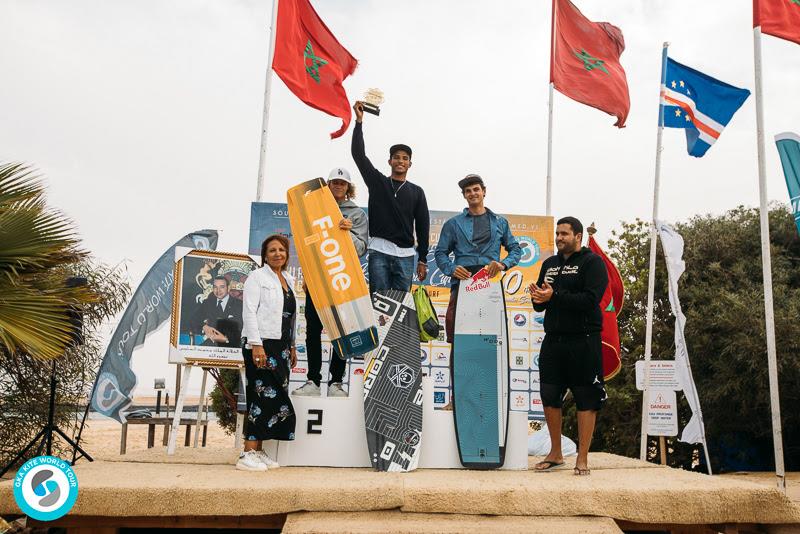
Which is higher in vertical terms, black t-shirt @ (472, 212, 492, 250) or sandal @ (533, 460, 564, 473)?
black t-shirt @ (472, 212, 492, 250)

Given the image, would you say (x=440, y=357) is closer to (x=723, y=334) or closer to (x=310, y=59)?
(x=310, y=59)

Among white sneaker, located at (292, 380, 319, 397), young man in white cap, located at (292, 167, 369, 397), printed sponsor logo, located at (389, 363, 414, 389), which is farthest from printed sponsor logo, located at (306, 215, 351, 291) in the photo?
white sneaker, located at (292, 380, 319, 397)

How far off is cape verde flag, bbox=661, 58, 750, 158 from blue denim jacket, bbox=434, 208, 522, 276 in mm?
4011

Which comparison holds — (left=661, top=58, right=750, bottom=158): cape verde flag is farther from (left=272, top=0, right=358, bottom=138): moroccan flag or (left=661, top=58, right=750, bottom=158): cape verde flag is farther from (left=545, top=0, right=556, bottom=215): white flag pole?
(left=272, top=0, right=358, bottom=138): moroccan flag

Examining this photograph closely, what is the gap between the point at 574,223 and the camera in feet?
14.3

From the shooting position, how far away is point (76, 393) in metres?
9.90

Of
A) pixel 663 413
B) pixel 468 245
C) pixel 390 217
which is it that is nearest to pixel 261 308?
pixel 390 217

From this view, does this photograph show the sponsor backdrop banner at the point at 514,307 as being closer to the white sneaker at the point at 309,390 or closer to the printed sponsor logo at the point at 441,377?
the printed sponsor logo at the point at 441,377

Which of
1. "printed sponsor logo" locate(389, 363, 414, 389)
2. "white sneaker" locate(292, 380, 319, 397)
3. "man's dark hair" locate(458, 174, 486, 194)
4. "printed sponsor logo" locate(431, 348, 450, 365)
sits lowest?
"white sneaker" locate(292, 380, 319, 397)

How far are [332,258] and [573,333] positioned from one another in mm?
1751

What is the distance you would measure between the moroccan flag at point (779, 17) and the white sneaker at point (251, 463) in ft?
23.0

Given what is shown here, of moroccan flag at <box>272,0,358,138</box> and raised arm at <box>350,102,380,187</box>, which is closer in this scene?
raised arm at <box>350,102,380,187</box>

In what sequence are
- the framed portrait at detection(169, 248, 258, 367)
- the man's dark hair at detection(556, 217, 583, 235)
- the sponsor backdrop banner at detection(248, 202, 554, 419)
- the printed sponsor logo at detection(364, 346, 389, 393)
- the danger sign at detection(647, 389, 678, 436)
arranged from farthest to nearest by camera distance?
the danger sign at detection(647, 389, 678, 436) → the sponsor backdrop banner at detection(248, 202, 554, 419) → the framed portrait at detection(169, 248, 258, 367) → the printed sponsor logo at detection(364, 346, 389, 393) → the man's dark hair at detection(556, 217, 583, 235)

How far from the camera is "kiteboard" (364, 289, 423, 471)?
4.25 m
